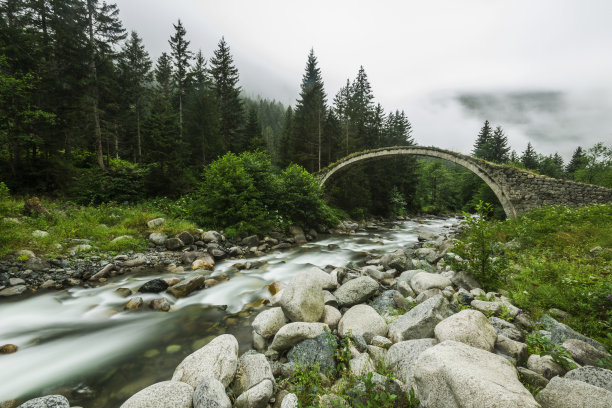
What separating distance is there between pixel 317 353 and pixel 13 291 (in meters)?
8.08

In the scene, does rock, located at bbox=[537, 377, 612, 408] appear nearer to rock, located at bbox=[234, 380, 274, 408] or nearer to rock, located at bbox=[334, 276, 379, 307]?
rock, located at bbox=[234, 380, 274, 408]

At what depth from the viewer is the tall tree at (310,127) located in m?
27.2

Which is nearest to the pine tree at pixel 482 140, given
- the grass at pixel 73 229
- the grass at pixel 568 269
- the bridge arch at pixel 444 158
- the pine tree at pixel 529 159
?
the pine tree at pixel 529 159

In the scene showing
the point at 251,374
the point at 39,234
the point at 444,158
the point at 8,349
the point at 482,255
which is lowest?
the point at 8,349

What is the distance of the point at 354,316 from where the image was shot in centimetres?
411

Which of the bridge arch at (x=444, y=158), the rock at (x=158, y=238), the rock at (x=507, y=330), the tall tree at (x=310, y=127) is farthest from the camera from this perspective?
the tall tree at (x=310, y=127)

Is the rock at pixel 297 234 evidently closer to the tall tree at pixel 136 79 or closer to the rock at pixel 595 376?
the rock at pixel 595 376

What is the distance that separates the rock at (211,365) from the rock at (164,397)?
217mm

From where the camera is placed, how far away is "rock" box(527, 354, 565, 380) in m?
2.41

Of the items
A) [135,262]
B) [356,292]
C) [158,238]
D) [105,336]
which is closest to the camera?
[105,336]

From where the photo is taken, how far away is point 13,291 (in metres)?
5.80

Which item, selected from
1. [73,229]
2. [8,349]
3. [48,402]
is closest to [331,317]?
[48,402]

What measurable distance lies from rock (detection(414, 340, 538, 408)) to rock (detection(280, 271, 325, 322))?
7.53 ft

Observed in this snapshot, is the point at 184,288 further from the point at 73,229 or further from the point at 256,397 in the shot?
the point at 73,229
